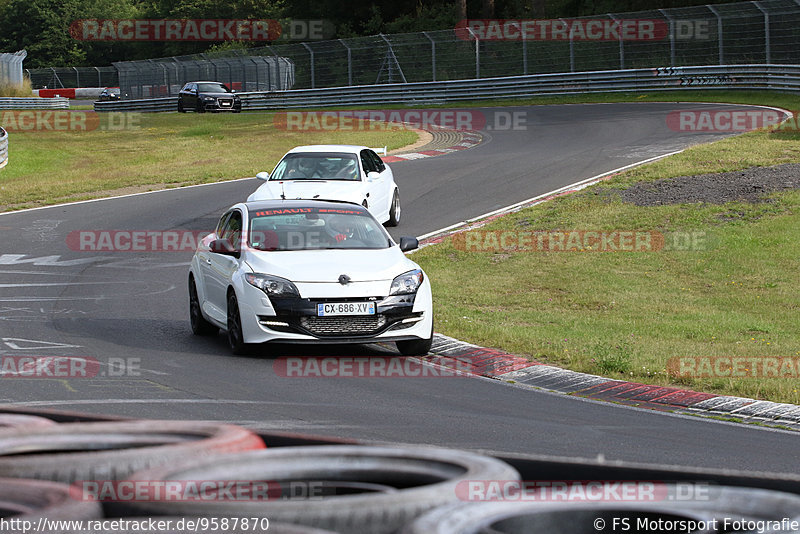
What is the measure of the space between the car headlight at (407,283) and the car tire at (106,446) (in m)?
6.08

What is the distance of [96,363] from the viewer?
9.98 m

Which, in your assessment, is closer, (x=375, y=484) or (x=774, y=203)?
(x=375, y=484)

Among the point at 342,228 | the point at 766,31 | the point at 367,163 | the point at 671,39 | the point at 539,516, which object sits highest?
the point at 766,31

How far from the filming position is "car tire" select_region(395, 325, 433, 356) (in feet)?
35.1

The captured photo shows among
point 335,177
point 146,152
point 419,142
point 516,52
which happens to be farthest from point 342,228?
point 516,52

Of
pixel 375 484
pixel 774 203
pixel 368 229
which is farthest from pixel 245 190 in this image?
pixel 375 484

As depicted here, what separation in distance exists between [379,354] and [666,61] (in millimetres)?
35712

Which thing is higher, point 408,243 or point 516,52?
point 516,52

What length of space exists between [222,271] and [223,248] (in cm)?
35

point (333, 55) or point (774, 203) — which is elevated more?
point (333, 55)

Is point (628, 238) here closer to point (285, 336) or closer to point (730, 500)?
point (285, 336)

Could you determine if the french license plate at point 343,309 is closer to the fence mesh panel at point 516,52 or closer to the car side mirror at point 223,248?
the car side mirror at point 223,248

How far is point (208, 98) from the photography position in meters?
52.8

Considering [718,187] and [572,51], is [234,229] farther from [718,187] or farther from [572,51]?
[572,51]
